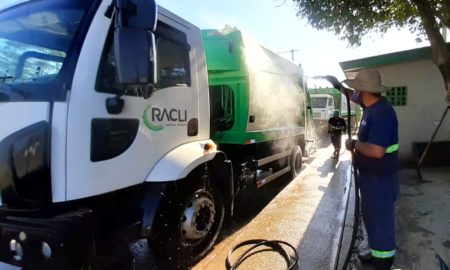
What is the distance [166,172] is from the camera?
9.78ft

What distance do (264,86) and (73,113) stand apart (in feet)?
12.4

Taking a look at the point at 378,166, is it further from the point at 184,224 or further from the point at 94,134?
the point at 94,134

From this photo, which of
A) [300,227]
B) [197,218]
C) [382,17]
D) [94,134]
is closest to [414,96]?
[382,17]

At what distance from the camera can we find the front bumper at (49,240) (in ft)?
7.17

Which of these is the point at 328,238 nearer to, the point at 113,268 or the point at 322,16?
the point at 113,268

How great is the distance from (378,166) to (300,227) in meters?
1.67

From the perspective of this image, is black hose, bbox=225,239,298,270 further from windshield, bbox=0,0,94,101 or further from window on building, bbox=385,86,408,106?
window on building, bbox=385,86,408,106

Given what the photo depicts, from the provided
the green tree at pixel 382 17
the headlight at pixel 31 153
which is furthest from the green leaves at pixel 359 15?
the headlight at pixel 31 153

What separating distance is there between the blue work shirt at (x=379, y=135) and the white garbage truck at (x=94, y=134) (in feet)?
5.10

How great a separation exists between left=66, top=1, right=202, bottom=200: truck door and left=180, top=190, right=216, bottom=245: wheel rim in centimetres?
61

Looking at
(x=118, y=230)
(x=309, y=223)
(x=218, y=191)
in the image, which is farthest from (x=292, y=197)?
(x=118, y=230)

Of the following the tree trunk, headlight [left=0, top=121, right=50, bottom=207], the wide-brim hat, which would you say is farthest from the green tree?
headlight [left=0, top=121, right=50, bottom=207]

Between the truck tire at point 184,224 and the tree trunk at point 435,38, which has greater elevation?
the tree trunk at point 435,38

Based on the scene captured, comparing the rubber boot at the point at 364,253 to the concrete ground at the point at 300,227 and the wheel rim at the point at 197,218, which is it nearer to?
the concrete ground at the point at 300,227
